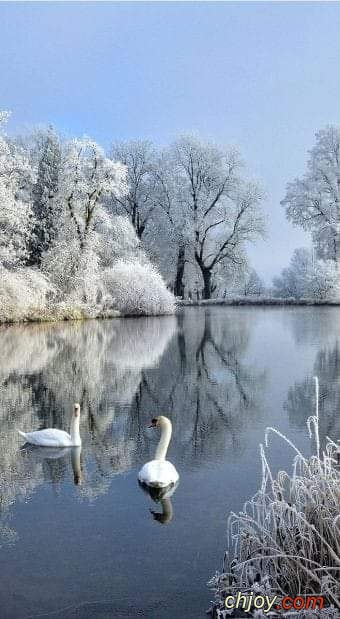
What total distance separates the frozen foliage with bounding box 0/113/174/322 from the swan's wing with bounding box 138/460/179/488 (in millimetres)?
21497

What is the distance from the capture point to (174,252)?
5159cm

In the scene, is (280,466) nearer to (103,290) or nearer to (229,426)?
(229,426)

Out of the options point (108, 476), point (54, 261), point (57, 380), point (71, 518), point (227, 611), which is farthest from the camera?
point (54, 261)

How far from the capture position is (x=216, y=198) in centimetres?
4900

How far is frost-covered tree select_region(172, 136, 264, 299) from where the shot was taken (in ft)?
161

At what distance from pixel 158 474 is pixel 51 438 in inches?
80.4

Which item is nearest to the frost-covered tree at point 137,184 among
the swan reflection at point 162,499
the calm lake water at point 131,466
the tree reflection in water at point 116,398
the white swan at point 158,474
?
the tree reflection in water at point 116,398

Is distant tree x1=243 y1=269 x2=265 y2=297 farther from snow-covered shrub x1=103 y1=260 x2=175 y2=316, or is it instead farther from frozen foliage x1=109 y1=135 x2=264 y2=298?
snow-covered shrub x1=103 y1=260 x2=175 y2=316

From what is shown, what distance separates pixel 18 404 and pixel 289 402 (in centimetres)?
450

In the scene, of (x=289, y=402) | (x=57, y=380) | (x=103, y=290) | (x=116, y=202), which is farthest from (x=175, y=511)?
(x=116, y=202)

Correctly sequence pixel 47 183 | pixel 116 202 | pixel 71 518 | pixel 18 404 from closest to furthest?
pixel 71 518 → pixel 18 404 → pixel 47 183 → pixel 116 202

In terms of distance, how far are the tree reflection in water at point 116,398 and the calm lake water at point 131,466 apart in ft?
0.10

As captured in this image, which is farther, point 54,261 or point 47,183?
point 47,183

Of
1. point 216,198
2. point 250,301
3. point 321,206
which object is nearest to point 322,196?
point 321,206
